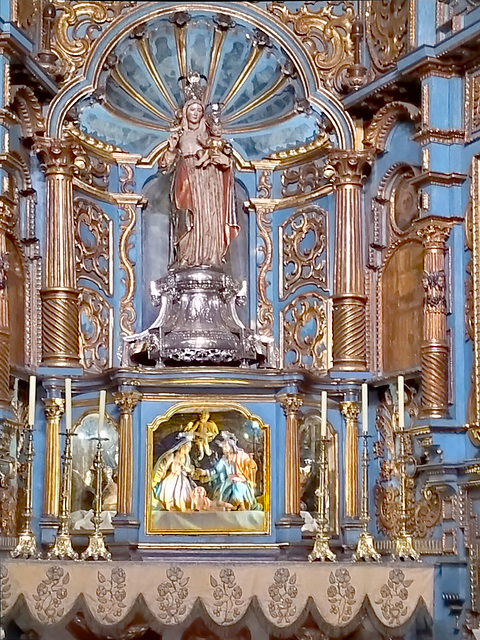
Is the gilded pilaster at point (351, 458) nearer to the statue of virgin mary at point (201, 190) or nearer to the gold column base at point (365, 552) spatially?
the statue of virgin mary at point (201, 190)

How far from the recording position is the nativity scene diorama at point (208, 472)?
518 inches

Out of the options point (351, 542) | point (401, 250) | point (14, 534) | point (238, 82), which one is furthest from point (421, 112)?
point (14, 534)

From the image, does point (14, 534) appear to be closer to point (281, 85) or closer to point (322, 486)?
point (322, 486)

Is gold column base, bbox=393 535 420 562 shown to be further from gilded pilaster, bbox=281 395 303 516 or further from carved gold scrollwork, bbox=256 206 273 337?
carved gold scrollwork, bbox=256 206 273 337

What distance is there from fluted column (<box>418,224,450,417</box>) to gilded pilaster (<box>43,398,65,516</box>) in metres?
3.97

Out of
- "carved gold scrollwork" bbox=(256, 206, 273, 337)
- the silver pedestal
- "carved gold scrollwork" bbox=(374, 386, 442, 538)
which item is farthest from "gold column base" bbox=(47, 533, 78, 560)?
"carved gold scrollwork" bbox=(256, 206, 273, 337)

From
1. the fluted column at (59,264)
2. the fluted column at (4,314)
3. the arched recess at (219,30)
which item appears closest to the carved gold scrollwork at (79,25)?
the arched recess at (219,30)

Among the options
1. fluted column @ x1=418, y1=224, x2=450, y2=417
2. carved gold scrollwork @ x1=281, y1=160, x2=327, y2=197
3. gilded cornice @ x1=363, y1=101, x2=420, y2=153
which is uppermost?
gilded cornice @ x1=363, y1=101, x2=420, y2=153

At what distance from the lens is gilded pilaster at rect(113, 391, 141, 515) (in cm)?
1313

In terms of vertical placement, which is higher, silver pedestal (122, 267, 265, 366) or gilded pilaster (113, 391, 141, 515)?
silver pedestal (122, 267, 265, 366)

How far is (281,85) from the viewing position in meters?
15.1

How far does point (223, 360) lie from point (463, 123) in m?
3.66

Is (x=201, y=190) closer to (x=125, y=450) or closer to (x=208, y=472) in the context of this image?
(x=125, y=450)

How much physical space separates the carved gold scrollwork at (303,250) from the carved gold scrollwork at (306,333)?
0.22 meters
